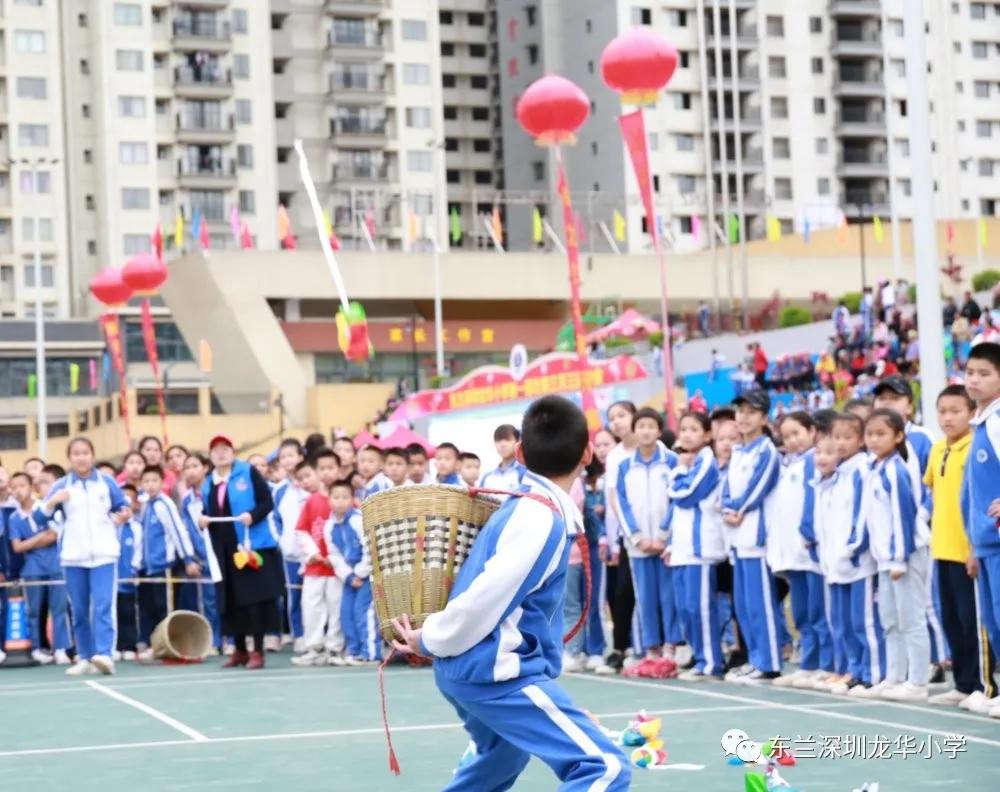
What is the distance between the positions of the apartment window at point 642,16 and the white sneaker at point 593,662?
67.2m

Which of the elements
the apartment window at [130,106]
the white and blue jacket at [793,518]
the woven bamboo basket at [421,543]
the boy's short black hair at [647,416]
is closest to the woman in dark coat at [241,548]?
the boy's short black hair at [647,416]

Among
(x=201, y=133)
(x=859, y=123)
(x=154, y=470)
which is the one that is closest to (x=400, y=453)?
(x=154, y=470)

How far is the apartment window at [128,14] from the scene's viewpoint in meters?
78.5

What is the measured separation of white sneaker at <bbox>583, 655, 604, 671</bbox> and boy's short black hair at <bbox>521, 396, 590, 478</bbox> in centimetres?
834

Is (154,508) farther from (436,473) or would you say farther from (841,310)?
(841,310)

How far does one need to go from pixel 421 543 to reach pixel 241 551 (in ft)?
31.3

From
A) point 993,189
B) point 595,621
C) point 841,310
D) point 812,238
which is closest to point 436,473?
point 595,621

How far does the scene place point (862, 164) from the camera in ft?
277

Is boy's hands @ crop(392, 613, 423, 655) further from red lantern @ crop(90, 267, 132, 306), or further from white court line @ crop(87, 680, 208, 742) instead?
red lantern @ crop(90, 267, 132, 306)

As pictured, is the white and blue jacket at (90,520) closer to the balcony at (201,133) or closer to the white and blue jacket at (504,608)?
the white and blue jacket at (504,608)

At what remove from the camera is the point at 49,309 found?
3041 inches

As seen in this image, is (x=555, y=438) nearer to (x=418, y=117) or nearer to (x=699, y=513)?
(x=699, y=513)

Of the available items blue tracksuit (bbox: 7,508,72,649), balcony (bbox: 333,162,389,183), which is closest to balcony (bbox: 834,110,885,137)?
balcony (bbox: 333,162,389,183)

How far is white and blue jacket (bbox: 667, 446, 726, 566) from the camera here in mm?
12727
